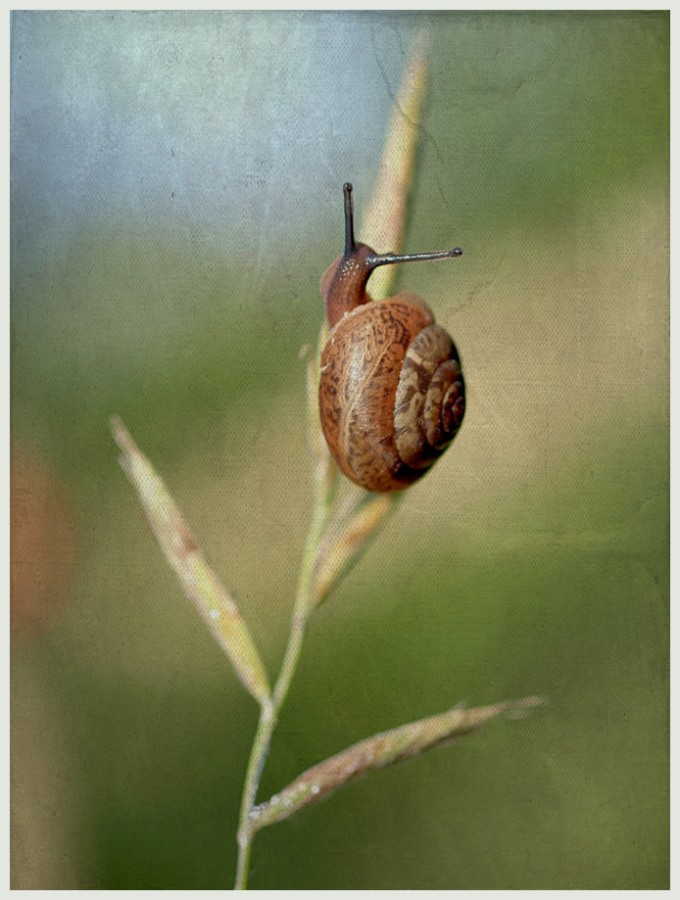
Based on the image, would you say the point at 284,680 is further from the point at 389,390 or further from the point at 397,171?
the point at 397,171

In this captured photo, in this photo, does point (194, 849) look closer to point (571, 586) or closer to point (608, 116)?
point (571, 586)

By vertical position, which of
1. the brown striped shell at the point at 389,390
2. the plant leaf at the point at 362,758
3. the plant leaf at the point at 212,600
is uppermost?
the brown striped shell at the point at 389,390

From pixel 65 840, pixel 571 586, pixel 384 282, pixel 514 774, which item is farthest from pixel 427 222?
pixel 65 840

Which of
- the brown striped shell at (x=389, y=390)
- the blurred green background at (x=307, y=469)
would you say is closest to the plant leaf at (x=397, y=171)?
the blurred green background at (x=307, y=469)

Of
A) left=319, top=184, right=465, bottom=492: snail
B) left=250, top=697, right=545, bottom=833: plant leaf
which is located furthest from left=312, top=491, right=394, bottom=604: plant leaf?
left=250, top=697, right=545, bottom=833: plant leaf

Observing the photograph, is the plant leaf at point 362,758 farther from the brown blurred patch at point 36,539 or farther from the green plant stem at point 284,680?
the brown blurred patch at point 36,539
